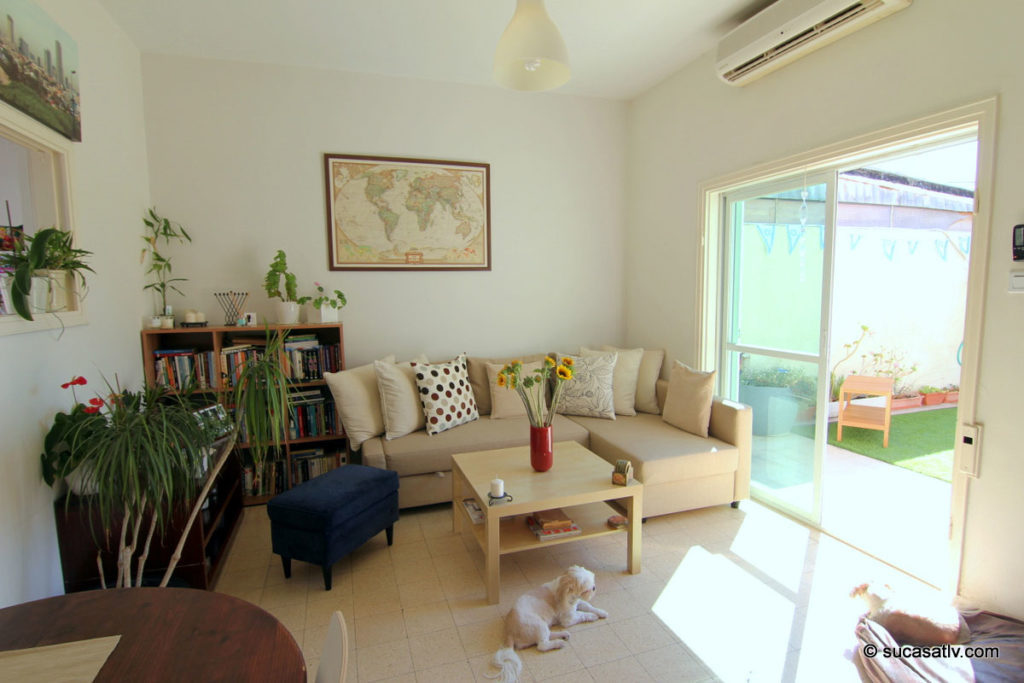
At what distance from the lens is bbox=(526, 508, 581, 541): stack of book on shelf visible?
2.34 m

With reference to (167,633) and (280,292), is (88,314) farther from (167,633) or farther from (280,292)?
(167,633)

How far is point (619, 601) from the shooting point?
2215 millimetres

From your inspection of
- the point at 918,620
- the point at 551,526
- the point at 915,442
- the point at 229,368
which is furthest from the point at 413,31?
the point at 915,442

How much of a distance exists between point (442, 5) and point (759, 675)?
3.43m

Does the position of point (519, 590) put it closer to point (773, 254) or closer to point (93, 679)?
point (93, 679)

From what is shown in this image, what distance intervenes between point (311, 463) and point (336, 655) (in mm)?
2661

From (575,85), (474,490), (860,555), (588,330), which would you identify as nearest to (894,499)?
(860,555)

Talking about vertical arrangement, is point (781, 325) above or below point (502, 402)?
above

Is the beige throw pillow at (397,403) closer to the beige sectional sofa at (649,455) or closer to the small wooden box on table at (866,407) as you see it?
the beige sectional sofa at (649,455)

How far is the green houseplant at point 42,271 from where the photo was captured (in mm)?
1626

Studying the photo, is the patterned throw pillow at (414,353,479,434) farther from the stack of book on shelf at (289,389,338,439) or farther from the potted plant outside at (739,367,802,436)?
the potted plant outside at (739,367,802,436)

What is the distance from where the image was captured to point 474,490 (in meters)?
2.36

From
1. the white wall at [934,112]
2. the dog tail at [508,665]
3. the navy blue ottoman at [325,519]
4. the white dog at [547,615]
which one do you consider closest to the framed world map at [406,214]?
the white wall at [934,112]

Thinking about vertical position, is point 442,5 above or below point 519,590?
above
